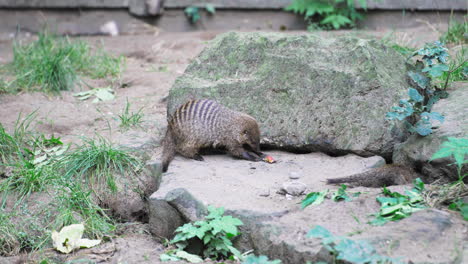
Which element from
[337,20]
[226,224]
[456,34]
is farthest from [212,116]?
[337,20]

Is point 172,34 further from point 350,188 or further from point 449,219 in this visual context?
point 449,219

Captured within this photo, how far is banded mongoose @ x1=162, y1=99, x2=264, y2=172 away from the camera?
4148mm

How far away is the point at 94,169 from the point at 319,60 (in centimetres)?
191

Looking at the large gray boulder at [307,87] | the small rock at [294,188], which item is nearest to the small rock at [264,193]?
the small rock at [294,188]

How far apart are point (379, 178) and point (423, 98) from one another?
719 millimetres

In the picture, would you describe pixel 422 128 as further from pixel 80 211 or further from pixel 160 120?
pixel 80 211

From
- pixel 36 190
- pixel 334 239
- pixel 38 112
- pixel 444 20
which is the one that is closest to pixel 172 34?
pixel 38 112

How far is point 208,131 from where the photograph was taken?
13.8 feet

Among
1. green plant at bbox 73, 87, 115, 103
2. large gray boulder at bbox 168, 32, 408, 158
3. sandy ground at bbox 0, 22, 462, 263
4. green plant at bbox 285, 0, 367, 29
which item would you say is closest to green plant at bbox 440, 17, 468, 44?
sandy ground at bbox 0, 22, 462, 263

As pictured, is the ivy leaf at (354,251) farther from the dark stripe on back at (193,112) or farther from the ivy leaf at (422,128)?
the dark stripe on back at (193,112)

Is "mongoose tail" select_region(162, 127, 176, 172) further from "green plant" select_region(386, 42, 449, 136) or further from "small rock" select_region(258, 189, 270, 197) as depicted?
"green plant" select_region(386, 42, 449, 136)

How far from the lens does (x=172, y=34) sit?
740 centimetres

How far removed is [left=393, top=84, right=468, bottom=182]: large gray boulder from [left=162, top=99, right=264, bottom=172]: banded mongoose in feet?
3.54

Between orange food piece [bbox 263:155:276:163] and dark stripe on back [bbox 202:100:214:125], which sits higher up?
dark stripe on back [bbox 202:100:214:125]
